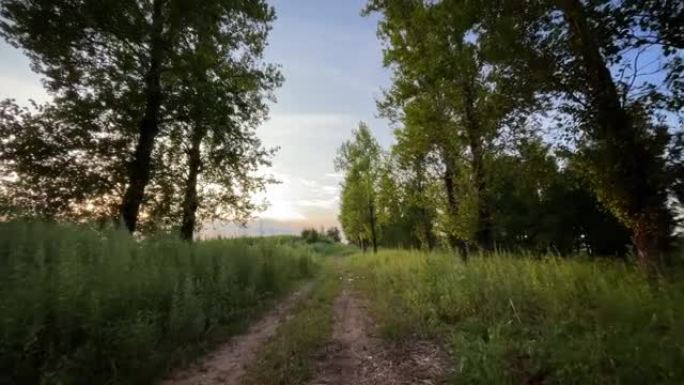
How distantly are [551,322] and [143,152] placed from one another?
1114cm

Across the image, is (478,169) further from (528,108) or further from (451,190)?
(528,108)

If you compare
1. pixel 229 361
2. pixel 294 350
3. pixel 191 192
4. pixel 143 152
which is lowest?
pixel 229 361

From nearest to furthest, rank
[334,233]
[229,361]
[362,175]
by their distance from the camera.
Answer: [229,361] → [362,175] → [334,233]

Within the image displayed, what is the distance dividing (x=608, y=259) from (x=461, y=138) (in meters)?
5.76

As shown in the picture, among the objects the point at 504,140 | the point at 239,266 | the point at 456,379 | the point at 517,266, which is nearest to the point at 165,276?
the point at 239,266

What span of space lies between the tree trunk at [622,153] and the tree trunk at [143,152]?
10.1 metres

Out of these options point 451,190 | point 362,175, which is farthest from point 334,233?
point 451,190

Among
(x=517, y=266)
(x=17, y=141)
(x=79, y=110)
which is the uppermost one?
(x=79, y=110)

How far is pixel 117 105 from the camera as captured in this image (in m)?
11.1

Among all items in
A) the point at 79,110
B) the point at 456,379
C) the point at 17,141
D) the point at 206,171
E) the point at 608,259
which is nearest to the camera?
the point at 456,379

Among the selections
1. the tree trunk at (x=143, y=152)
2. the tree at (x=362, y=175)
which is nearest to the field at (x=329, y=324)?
the tree trunk at (x=143, y=152)

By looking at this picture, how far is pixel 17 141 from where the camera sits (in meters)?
10.1

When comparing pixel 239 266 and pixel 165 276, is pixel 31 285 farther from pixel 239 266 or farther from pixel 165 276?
pixel 239 266

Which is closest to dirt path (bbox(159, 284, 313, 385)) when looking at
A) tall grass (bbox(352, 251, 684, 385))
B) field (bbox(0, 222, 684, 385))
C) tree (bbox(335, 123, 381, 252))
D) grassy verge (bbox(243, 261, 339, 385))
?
field (bbox(0, 222, 684, 385))
